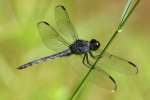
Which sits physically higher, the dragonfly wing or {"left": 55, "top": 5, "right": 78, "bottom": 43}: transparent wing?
{"left": 55, "top": 5, "right": 78, "bottom": 43}: transparent wing

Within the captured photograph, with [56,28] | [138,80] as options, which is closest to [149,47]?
[138,80]

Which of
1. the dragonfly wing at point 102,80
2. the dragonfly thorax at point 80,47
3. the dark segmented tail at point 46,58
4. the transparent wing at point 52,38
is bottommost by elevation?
the dragonfly wing at point 102,80

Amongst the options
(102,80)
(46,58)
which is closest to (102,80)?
(102,80)

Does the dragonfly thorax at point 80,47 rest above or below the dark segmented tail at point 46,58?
above

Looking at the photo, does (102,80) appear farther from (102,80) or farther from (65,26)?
(65,26)

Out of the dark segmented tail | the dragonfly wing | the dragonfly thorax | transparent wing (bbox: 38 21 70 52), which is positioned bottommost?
the dragonfly wing

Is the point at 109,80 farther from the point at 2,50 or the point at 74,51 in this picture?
the point at 2,50
